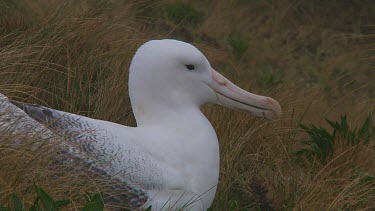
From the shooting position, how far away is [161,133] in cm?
480

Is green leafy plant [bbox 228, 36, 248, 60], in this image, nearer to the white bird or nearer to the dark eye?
the white bird

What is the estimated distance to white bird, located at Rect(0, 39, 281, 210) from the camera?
4.58m

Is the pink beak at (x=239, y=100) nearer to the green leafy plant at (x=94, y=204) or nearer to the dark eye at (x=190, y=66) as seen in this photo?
the dark eye at (x=190, y=66)

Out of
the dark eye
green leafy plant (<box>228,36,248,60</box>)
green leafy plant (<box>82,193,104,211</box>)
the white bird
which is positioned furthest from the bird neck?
green leafy plant (<box>228,36,248,60</box>)

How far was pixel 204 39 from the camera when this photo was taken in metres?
8.88

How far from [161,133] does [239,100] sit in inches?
21.7

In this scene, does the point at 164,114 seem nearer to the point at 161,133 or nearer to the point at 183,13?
the point at 161,133

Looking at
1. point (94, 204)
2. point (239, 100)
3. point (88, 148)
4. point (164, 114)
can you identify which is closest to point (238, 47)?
point (239, 100)

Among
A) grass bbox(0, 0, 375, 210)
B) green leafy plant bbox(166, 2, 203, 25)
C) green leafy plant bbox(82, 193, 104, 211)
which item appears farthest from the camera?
green leafy plant bbox(166, 2, 203, 25)

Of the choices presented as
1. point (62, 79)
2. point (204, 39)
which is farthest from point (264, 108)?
point (204, 39)

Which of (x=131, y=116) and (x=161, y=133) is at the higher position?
(x=161, y=133)

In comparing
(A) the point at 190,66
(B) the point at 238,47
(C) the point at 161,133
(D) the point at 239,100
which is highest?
(A) the point at 190,66

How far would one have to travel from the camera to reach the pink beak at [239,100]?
16.8 feet

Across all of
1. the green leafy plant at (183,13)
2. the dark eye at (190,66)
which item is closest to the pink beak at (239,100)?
the dark eye at (190,66)
